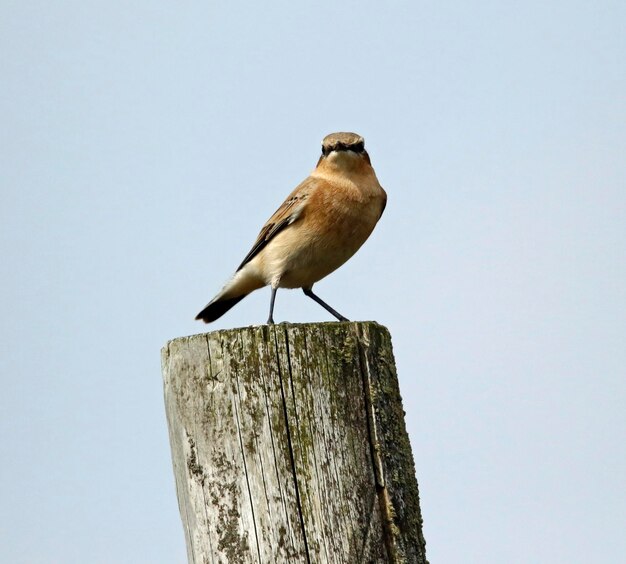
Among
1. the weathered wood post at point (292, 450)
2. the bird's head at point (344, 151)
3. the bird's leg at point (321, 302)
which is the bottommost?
the weathered wood post at point (292, 450)

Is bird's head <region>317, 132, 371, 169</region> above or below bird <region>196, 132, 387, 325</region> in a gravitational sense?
above

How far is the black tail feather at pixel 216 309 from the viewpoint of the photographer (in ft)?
29.2

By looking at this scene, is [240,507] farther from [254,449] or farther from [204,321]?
[204,321]

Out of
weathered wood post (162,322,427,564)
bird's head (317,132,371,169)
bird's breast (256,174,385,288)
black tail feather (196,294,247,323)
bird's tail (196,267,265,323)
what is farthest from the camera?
black tail feather (196,294,247,323)

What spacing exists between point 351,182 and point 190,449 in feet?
14.0

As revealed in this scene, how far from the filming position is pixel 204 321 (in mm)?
8992

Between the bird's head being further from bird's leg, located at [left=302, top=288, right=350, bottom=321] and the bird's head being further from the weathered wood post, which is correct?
the weathered wood post

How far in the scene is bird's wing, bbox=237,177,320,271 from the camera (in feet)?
26.0

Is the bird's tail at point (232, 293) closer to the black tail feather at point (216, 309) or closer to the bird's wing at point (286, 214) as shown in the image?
the black tail feather at point (216, 309)

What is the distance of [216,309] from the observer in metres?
8.94

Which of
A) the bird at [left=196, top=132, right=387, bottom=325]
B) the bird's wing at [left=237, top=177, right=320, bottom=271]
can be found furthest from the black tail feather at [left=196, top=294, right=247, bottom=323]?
the bird's wing at [left=237, top=177, right=320, bottom=271]

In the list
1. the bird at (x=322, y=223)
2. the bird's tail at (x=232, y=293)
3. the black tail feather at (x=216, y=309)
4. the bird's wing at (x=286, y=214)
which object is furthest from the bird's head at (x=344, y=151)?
the black tail feather at (x=216, y=309)

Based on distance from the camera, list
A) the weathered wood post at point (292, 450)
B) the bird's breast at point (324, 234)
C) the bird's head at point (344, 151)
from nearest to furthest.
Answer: the weathered wood post at point (292, 450) < the bird's breast at point (324, 234) < the bird's head at point (344, 151)

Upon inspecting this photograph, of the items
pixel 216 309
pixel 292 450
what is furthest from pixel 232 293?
pixel 292 450
